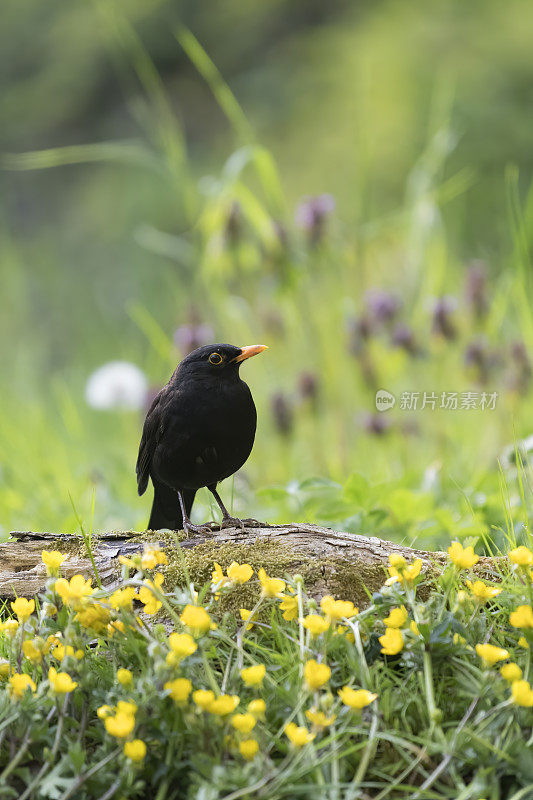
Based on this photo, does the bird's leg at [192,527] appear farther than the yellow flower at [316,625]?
Yes

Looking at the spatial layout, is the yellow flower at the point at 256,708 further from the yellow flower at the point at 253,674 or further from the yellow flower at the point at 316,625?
the yellow flower at the point at 316,625

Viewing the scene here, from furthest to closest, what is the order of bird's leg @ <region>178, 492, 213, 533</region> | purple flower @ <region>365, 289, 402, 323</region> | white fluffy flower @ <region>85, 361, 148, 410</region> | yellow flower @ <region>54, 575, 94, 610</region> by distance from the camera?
white fluffy flower @ <region>85, 361, 148, 410</region> < purple flower @ <region>365, 289, 402, 323</region> < bird's leg @ <region>178, 492, 213, 533</region> < yellow flower @ <region>54, 575, 94, 610</region>

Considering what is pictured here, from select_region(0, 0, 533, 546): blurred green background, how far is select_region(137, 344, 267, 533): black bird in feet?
0.84

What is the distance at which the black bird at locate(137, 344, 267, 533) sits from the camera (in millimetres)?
1997

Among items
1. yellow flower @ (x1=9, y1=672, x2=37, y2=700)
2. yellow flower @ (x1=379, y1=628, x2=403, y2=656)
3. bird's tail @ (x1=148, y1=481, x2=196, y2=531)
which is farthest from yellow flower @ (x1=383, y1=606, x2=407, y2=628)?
bird's tail @ (x1=148, y1=481, x2=196, y2=531)

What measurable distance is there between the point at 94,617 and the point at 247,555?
526 mm

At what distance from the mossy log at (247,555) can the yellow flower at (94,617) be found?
310 mm

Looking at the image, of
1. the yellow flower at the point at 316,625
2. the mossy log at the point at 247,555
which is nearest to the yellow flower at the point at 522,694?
the yellow flower at the point at 316,625

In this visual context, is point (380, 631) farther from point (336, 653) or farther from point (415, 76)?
point (415, 76)

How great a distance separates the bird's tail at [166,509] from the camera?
2436mm

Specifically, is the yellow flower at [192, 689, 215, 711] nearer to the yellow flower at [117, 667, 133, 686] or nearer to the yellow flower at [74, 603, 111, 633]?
the yellow flower at [117, 667, 133, 686]

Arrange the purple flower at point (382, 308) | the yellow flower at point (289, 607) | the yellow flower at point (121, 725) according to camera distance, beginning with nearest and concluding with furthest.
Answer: the yellow flower at point (121, 725) → the yellow flower at point (289, 607) → the purple flower at point (382, 308)

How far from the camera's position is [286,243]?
343cm

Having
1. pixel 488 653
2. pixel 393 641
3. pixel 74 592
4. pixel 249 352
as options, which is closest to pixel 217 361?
pixel 249 352
